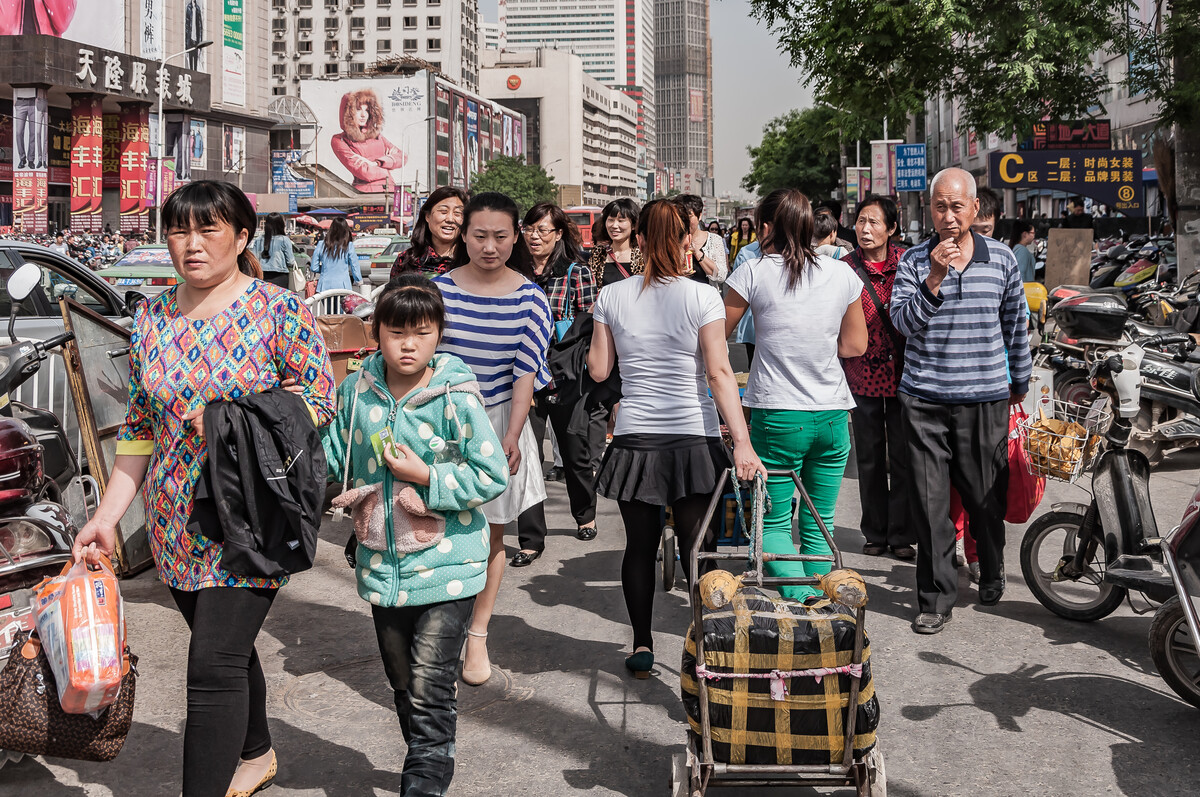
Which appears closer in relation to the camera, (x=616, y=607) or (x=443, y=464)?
(x=443, y=464)

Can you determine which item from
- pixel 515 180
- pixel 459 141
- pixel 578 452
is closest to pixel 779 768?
pixel 578 452

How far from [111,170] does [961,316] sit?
2388 inches

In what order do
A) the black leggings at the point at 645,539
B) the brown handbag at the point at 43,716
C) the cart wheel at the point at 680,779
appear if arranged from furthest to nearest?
the black leggings at the point at 645,539
the cart wheel at the point at 680,779
the brown handbag at the point at 43,716

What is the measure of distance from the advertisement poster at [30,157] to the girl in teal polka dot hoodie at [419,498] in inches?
2093

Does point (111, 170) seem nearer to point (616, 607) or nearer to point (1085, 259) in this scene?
point (1085, 259)

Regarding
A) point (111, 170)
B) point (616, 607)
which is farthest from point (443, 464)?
point (111, 170)

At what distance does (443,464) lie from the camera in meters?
3.38

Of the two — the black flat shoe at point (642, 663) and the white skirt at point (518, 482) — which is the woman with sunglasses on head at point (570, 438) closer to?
the white skirt at point (518, 482)

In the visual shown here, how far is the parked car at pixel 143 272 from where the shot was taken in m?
17.2

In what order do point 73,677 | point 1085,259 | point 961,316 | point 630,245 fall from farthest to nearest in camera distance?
point 1085,259 < point 630,245 < point 961,316 < point 73,677

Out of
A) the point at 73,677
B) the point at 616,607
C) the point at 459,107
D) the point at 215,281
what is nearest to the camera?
the point at 73,677

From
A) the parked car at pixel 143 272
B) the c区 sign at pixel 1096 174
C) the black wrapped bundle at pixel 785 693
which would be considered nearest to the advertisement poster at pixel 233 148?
the parked car at pixel 143 272

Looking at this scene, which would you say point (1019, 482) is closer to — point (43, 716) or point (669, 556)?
point (669, 556)

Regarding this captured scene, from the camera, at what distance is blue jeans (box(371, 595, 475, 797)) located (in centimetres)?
334
